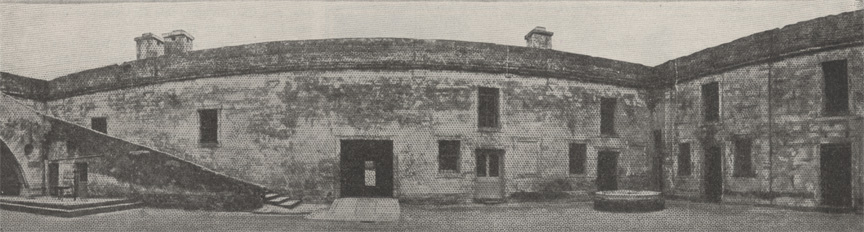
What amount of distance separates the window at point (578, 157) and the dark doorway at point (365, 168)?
4.78 meters

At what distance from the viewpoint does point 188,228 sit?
368 inches

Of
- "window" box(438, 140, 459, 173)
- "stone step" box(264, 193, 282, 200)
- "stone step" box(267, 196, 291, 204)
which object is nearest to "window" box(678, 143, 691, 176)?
"window" box(438, 140, 459, 173)

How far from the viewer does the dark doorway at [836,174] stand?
11.6 metres

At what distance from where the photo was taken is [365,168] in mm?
13422

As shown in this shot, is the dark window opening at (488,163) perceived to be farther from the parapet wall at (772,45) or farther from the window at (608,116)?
the parapet wall at (772,45)

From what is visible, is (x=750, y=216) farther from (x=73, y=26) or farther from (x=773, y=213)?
(x=73, y=26)

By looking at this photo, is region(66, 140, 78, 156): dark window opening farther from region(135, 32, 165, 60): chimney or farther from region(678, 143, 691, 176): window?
region(678, 143, 691, 176): window

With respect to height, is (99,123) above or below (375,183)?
above

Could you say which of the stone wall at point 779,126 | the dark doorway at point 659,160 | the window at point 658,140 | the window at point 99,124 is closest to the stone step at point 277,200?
the window at point 99,124

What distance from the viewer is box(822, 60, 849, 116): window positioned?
11.7 meters

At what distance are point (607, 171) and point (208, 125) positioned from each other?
10260 millimetres

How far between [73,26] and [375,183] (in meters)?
6.82

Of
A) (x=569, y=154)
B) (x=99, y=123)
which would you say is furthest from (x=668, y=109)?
(x=99, y=123)

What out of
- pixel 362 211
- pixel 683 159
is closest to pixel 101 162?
pixel 362 211
